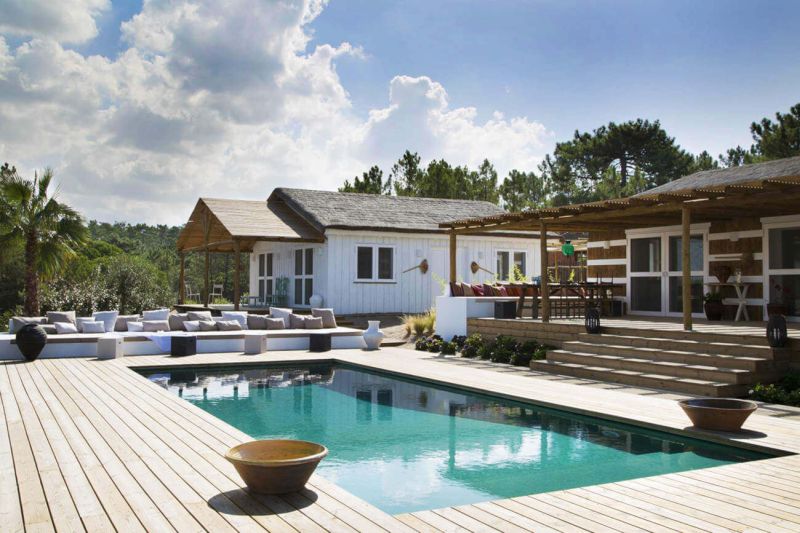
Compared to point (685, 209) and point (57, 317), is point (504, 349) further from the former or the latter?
point (57, 317)

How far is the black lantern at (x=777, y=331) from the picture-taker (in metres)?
8.91

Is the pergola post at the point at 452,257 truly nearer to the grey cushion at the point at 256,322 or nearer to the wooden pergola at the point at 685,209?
the wooden pergola at the point at 685,209

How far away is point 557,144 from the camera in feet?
127

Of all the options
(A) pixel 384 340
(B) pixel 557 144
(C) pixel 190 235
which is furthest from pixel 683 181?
(B) pixel 557 144

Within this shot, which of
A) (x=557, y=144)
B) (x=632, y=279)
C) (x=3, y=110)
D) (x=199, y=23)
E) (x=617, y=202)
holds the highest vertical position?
(x=557, y=144)

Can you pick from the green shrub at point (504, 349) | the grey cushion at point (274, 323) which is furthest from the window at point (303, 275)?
the green shrub at point (504, 349)

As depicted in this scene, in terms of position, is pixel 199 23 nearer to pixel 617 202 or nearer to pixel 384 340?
pixel 384 340

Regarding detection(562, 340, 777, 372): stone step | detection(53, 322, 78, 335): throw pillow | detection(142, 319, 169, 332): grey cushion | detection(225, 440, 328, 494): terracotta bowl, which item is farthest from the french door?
detection(53, 322, 78, 335): throw pillow

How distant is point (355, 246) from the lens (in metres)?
20.1

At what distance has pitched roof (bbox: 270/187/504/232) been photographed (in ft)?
65.9

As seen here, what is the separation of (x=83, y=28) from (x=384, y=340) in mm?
9689

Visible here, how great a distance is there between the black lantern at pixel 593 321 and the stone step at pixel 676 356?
277 mm

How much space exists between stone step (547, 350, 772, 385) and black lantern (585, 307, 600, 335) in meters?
0.60

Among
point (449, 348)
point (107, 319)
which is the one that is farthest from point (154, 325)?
point (449, 348)
